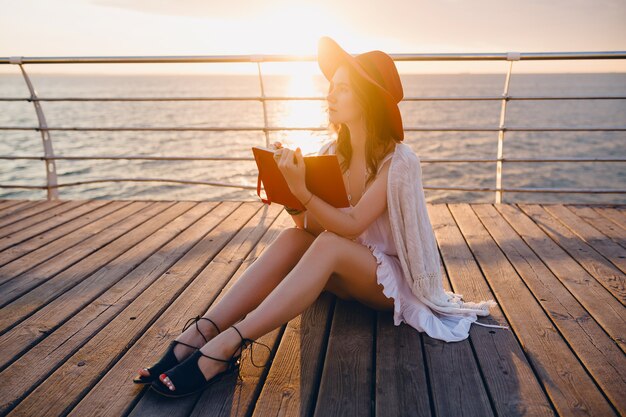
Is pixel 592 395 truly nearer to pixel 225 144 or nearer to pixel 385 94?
pixel 385 94

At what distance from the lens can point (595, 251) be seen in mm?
2521

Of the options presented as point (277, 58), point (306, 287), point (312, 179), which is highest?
point (277, 58)

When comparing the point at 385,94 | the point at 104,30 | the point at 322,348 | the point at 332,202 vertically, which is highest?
the point at 104,30

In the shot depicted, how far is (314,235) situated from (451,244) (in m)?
1.11

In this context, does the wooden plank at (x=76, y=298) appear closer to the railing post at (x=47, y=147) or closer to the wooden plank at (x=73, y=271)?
the wooden plank at (x=73, y=271)

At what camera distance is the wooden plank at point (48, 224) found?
2.79 m

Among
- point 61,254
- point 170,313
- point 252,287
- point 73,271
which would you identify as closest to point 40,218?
point 61,254

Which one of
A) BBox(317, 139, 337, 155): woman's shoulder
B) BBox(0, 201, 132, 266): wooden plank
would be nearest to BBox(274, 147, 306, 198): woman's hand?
BBox(317, 139, 337, 155): woman's shoulder

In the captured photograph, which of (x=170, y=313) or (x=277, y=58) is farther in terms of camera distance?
(x=277, y=58)

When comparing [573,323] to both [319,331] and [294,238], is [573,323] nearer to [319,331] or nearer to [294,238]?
[319,331]

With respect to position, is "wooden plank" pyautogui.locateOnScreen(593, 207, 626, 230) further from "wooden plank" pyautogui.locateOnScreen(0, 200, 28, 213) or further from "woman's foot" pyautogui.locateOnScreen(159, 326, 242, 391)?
"wooden plank" pyautogui.locateOnScreen(0, 200, 28, 213)

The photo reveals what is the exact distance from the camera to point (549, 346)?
5.36 ft

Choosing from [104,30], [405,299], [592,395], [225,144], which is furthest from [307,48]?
[104,30]

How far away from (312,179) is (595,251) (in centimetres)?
178
